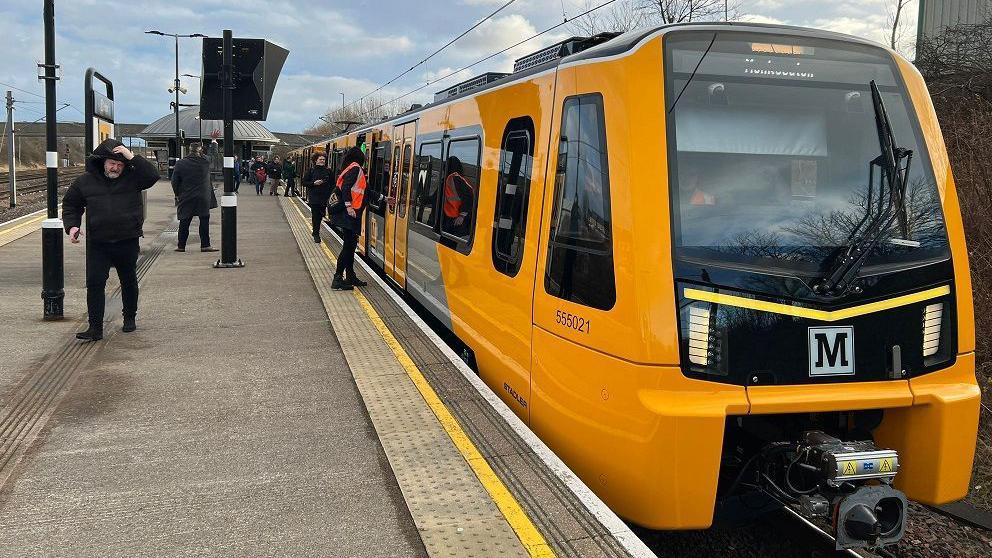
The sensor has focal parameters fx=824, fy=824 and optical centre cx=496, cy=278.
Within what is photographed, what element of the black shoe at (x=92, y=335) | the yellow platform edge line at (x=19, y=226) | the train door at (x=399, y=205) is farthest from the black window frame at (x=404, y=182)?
the yellow platform edge line at (x=19, y=226)

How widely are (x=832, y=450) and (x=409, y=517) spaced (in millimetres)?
1928

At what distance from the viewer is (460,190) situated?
23.0ft

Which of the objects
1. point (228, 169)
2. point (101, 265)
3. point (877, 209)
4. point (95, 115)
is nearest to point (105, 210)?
point (101, 265)

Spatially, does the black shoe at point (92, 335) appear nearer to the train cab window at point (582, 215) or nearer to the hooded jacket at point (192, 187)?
the train cab window at point (582, 215)

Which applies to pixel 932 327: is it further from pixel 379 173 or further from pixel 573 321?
pixel 379 173

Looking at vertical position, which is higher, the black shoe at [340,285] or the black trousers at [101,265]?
the black trousers at [101,265]

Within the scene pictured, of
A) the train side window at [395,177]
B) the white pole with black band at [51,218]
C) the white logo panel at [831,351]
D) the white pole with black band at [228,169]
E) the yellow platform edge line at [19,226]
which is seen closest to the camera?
the white logo panel at [831,351]

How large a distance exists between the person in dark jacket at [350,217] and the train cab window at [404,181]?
0.43 m

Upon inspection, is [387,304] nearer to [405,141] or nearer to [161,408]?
[405,141]

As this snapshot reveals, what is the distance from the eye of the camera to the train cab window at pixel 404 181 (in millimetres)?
9956

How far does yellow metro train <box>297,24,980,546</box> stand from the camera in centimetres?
373

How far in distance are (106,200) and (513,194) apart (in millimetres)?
3647

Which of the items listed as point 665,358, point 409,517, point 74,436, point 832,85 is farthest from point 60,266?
point 832,85

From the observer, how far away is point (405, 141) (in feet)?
34.2
